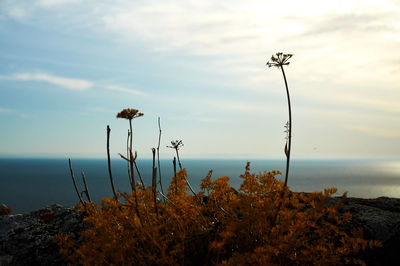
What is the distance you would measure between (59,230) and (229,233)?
3805 mm

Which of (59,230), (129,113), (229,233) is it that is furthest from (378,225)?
(59,230)

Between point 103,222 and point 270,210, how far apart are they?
180 cm

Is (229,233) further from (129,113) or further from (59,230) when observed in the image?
(59,230)

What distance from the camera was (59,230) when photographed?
5422mm

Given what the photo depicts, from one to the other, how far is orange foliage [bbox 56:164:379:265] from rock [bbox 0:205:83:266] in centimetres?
153

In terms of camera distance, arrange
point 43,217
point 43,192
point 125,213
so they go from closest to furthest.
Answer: point 125,213, point 43,217, point 43,192

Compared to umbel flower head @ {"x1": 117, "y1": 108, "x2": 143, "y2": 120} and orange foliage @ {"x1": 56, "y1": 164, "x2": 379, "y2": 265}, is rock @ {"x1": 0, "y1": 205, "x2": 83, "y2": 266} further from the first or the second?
umbel flower head @ {"x1": 117, "y1": 108, "x2": 143, "y2": 120}

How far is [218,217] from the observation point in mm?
4020

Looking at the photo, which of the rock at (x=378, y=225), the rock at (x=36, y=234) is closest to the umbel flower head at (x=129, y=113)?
the rock at (x=36, y=234)

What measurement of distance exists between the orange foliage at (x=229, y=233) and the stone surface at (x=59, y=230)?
46.5 inches

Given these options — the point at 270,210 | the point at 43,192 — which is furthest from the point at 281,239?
the point at 43,192

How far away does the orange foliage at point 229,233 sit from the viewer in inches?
121

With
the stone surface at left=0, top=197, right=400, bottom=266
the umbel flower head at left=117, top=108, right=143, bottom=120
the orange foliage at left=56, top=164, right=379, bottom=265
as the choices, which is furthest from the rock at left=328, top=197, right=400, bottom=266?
the umbel flower head at left=117, top=108, right=143, bottom=120

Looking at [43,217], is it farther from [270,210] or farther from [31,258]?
[270,210]
